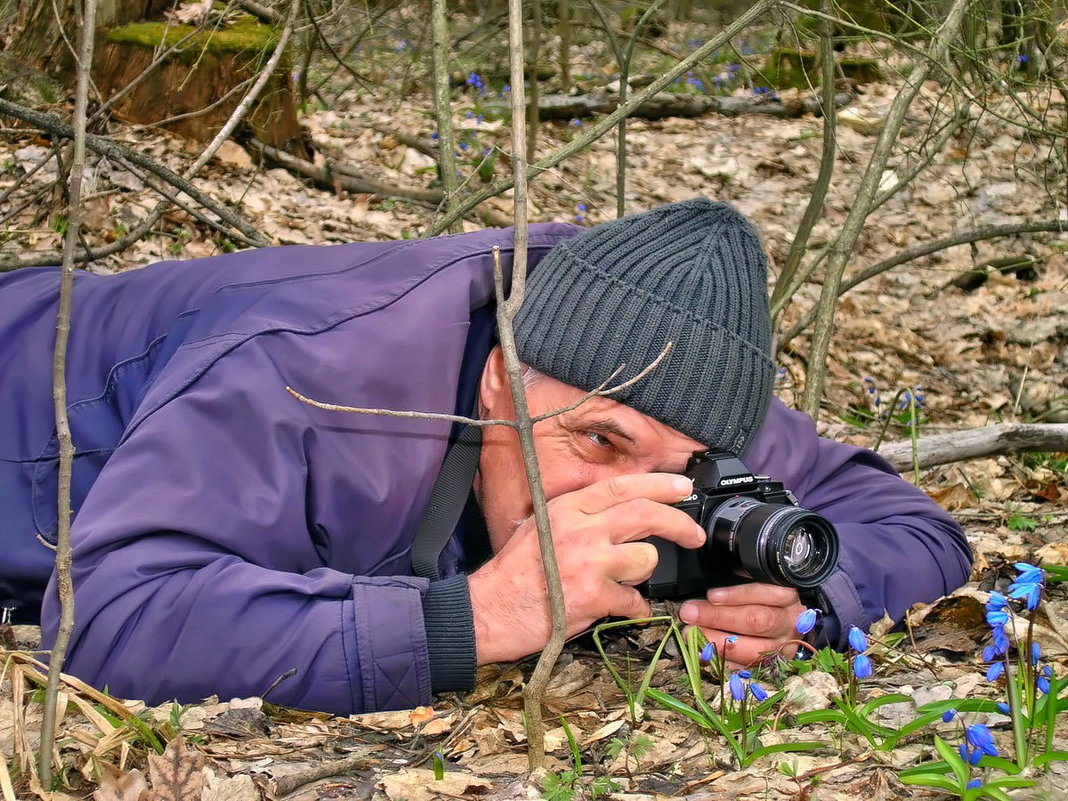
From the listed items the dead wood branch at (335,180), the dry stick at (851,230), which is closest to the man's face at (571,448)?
the dry stick at (851,230)

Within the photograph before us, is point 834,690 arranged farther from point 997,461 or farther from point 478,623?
point 997,461

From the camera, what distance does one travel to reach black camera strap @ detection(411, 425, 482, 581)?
2.40m

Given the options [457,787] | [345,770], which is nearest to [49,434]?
[345,770]

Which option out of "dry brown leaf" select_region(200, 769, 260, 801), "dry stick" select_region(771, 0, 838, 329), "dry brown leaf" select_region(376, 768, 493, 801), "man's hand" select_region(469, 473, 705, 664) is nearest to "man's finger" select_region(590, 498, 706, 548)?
"man's hand" select_region(469, 473, 705, 664)

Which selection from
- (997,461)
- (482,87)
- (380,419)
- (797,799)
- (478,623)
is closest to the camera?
(797,799)

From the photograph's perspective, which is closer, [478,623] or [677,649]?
[478,623]

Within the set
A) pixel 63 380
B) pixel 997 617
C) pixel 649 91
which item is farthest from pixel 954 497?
pixel 63 380

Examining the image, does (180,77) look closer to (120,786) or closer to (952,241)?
(952,241)

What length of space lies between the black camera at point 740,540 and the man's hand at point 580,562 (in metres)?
0.10

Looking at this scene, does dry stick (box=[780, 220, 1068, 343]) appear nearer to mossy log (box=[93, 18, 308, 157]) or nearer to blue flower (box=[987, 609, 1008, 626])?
blue flower (box=[987, 609, 1008, 626])

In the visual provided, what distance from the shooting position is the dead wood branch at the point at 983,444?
3703 millimetres

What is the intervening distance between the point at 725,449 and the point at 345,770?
1.09 m

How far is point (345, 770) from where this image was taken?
1800 mm

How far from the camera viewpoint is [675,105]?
8.27 m
